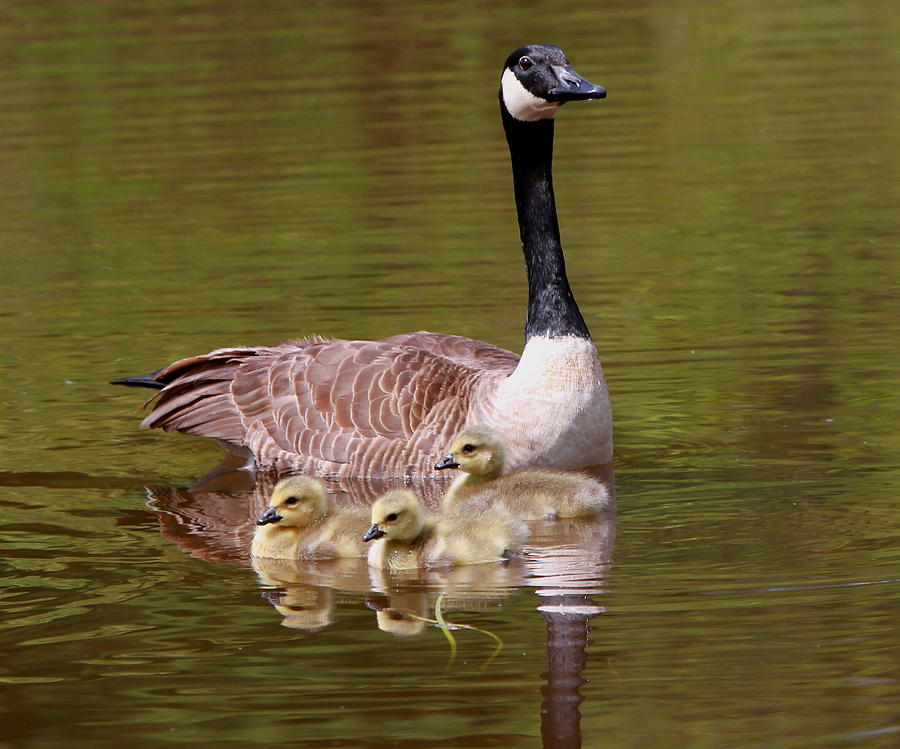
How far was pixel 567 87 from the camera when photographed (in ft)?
32.4

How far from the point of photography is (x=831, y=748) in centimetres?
618

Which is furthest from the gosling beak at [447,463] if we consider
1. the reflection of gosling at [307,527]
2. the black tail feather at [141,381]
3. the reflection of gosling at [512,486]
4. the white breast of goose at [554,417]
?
the black tail feather at [141,381]

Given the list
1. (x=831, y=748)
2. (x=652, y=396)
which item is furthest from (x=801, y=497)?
(x=831, y=748)

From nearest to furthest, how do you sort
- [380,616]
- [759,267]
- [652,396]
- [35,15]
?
[380,616] → [652,396] → [759,267] → [35,15]

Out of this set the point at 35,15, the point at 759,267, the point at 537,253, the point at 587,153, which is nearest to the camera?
the point at 537,253

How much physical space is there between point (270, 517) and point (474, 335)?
4599mm

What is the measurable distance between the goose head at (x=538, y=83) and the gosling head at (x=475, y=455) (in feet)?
6.56

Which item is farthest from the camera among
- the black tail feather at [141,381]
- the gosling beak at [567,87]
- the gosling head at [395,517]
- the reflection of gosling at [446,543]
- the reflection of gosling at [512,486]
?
the black tail feather at [141,381]

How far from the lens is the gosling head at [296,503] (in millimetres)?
8625

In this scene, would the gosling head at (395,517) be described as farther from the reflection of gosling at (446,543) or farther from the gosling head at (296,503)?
the gosling head at (296,503)

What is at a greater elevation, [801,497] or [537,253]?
[537,253]

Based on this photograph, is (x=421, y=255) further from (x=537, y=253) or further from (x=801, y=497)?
(x=801, y=497)

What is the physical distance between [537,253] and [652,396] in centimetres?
Answer: 140

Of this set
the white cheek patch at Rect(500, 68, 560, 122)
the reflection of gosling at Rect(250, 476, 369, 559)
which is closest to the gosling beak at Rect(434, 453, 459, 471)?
the reflection of gosling at Rect(250, 476, 369, 559)
